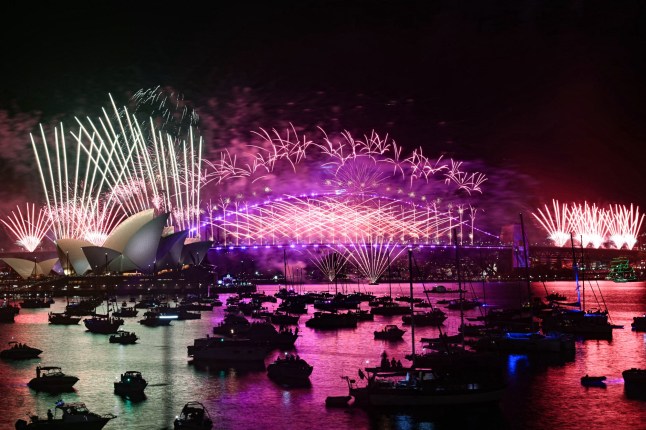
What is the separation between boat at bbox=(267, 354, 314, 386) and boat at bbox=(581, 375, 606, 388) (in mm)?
12684

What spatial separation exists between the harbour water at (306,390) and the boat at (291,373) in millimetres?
425

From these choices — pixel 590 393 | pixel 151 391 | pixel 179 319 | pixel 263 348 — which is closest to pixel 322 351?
pixel 263 348

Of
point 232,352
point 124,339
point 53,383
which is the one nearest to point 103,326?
point 124,339

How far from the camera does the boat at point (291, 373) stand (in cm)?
3488

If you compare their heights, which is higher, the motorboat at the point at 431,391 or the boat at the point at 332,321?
the boat at the point at 332,321

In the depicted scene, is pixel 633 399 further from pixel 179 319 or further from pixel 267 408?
pixel 179 319

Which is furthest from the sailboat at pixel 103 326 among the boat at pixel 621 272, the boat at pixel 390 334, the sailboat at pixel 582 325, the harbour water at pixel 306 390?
the boat at pixel 621 272

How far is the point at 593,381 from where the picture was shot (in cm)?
3478

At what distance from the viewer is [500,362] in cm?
3969

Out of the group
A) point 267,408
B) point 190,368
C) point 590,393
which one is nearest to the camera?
point 267,408

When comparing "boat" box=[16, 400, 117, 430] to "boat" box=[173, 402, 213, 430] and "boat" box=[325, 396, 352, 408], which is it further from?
"boat" box=[325, 396, 352, 408]

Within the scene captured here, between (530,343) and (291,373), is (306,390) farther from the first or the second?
(530,343)

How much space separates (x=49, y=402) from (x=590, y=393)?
75.2 ft

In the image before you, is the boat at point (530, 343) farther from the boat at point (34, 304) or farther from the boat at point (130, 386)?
the boat at point (34, 304)
